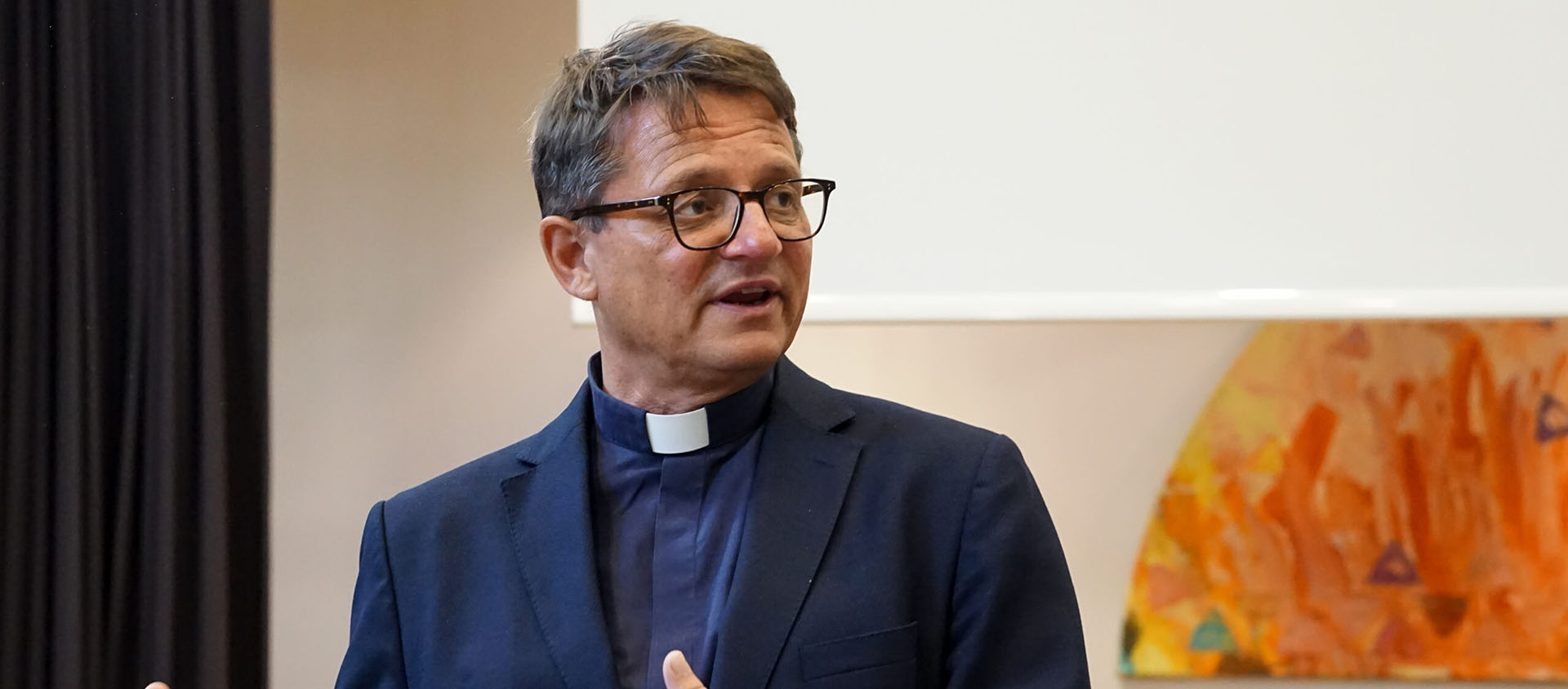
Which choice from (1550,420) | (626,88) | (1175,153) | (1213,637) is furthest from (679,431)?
(1550,420)

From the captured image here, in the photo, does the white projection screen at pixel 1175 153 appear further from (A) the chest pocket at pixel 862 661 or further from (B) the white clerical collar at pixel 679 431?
(A) the chest pocket at pixel 862 661

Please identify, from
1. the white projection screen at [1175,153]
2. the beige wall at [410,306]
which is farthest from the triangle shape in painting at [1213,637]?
the white projection screen at [1175,153]

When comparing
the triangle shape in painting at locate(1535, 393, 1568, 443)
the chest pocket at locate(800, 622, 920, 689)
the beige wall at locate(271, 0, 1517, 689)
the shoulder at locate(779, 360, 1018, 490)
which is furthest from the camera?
the beige wall at locate(271, 0, 1517, 689)

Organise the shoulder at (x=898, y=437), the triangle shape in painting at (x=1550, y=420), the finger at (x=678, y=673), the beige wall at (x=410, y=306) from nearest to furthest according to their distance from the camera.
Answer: the finger at (x=678, y=673) → the shoulder at (x=898, y=437) → the triangle shape in painting at (x=1550, y=420) → the beige wall at (x=410, y=306)

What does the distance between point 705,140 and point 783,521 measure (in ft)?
1.34

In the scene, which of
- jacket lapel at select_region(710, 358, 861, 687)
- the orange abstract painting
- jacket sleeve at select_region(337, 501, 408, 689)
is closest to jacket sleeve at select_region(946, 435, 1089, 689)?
jacket lapel at select_region(710, 358, 861, 687)

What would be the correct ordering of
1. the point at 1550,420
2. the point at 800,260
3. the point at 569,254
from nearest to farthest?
the point at 800,260 < the point at 569,254 < the point at 1550,420

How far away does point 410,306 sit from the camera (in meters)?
3.13

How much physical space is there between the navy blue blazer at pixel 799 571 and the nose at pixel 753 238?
224mm

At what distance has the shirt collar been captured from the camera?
161cm

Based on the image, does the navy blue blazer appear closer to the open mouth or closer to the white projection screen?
the open mouth

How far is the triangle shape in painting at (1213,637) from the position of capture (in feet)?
9.35

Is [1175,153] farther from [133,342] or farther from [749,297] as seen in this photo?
[133,342]

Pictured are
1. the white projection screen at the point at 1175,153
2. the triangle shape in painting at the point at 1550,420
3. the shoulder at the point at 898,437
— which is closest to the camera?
the shoulder at the point at 898,437
